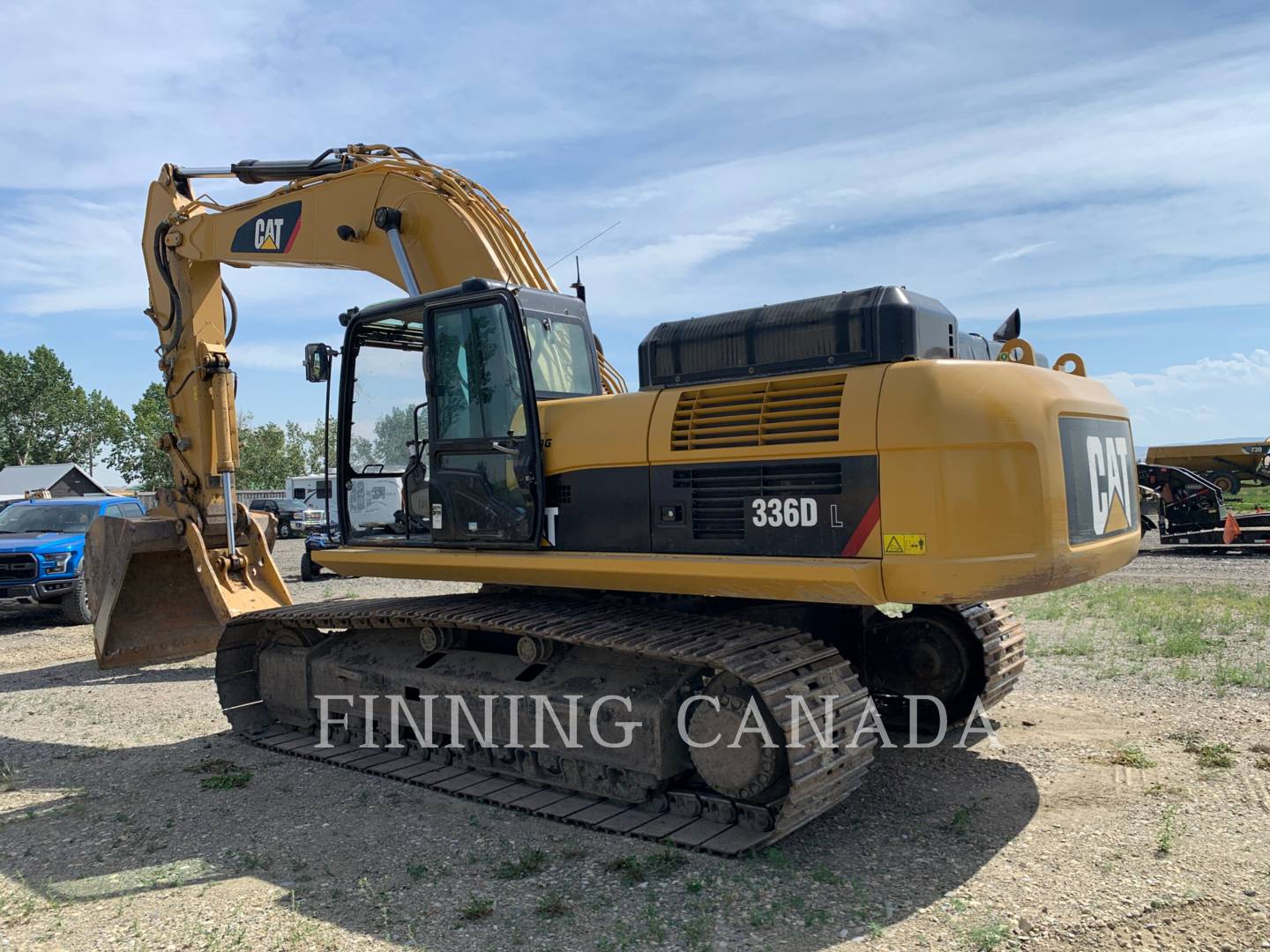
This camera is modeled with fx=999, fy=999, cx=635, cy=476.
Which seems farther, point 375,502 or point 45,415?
point 45,415

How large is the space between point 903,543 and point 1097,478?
132 centimetres

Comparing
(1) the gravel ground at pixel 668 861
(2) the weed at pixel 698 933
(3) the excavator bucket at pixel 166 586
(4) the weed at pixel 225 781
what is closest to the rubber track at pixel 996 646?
(1) the gravel ground at pixel 668 861

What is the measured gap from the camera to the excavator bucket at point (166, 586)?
9383 mm

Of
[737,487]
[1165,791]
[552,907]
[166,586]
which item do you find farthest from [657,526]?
[166,586]

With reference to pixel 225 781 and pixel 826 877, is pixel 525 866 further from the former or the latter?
pixel 225 781

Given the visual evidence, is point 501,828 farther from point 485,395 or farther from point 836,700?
point 485,395

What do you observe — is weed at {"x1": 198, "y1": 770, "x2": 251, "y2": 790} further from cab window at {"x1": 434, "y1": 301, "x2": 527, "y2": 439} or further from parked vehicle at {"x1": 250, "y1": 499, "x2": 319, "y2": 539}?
parked vehicle at {"x1": 250, "y1": 499, "x2": 319, "y2": 539}

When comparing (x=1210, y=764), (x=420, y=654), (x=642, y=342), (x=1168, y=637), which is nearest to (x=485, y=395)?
(x=642, y=342)

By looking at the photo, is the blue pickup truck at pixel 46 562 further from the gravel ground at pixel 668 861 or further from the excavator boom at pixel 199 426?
the gravel ground at pixel 668 861

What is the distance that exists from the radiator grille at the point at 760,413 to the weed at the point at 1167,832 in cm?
251

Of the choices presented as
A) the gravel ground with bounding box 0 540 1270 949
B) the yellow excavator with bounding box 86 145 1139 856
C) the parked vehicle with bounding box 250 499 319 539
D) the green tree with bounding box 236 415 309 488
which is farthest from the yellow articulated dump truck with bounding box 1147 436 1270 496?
the green tree with bounding box 236 415 309 488

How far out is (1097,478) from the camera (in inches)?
199

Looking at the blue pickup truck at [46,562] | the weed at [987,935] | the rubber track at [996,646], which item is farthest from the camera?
the blue pickup truck at [46,562]

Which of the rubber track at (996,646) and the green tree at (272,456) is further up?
the green tree at (272,456)
